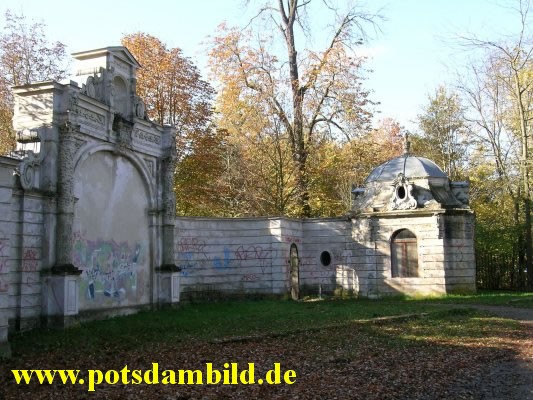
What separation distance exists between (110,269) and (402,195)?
563 inches

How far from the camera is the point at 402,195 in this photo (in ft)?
84.5

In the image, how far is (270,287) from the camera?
23.9m

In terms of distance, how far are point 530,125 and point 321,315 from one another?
2063 centimetres

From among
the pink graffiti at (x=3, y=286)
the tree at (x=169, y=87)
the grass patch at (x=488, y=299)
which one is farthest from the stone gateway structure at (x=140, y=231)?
the tree at (x=169, y=87)

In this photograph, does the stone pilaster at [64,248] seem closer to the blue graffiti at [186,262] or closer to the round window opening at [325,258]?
the blue graffiti at [186,262]

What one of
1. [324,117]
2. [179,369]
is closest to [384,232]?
[324,117]

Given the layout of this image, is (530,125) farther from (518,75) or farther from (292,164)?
(292,164)

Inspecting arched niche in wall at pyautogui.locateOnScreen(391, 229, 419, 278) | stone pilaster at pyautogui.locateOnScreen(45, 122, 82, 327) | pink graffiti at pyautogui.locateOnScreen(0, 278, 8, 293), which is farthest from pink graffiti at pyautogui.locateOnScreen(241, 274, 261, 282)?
pink graffiti at pyautogui.locateOnScreen(0, 278, 8, 293)

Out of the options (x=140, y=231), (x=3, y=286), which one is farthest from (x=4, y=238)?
(x=140, y=231)

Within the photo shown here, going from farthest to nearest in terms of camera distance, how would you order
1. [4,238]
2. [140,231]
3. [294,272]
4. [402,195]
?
[294,272]
[402,195]
[140,231]
[4,238]

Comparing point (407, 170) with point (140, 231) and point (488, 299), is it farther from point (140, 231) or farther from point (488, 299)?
point (140, 231)

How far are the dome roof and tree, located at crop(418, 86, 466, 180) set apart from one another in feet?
40.5

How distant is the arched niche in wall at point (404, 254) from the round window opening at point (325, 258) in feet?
9.69

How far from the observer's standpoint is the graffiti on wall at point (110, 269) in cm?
1573
